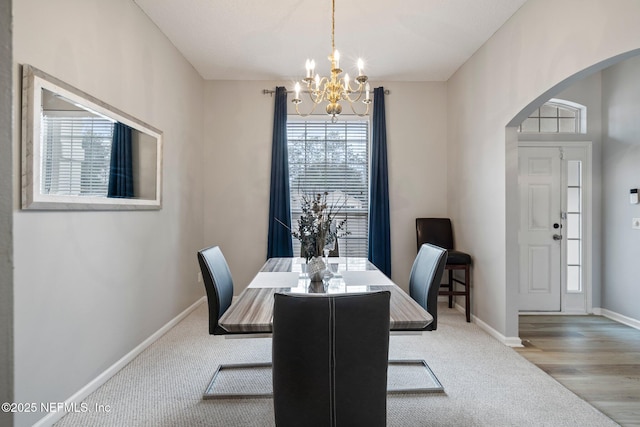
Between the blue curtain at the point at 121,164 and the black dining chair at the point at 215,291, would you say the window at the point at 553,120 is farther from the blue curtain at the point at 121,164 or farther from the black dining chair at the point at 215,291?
the blue curtain at the point at 121,164

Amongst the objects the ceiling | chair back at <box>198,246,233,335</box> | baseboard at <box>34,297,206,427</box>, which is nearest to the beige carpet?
baseboard at <box>34,297,206,427</box>

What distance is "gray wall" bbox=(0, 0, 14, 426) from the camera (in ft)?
1.22

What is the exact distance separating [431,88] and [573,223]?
237cm

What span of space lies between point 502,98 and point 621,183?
5.77ft

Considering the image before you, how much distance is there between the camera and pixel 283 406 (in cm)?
129

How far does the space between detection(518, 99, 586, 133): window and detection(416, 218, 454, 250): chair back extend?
4.65 ft

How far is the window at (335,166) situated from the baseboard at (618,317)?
275 cm

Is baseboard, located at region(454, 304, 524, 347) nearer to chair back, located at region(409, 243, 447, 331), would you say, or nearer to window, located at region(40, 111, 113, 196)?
chair back, located at region(409, 243, 447, 331)

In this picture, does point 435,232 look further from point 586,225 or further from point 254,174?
point 254,174

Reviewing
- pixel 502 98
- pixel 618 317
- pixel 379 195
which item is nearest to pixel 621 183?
pixel 618 317

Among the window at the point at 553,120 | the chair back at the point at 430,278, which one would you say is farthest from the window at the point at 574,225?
the chair back at the point at 430,278

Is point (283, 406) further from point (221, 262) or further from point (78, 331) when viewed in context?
point (78, 331)

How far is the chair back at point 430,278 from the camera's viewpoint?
84.7 inches

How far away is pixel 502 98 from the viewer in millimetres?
3178
